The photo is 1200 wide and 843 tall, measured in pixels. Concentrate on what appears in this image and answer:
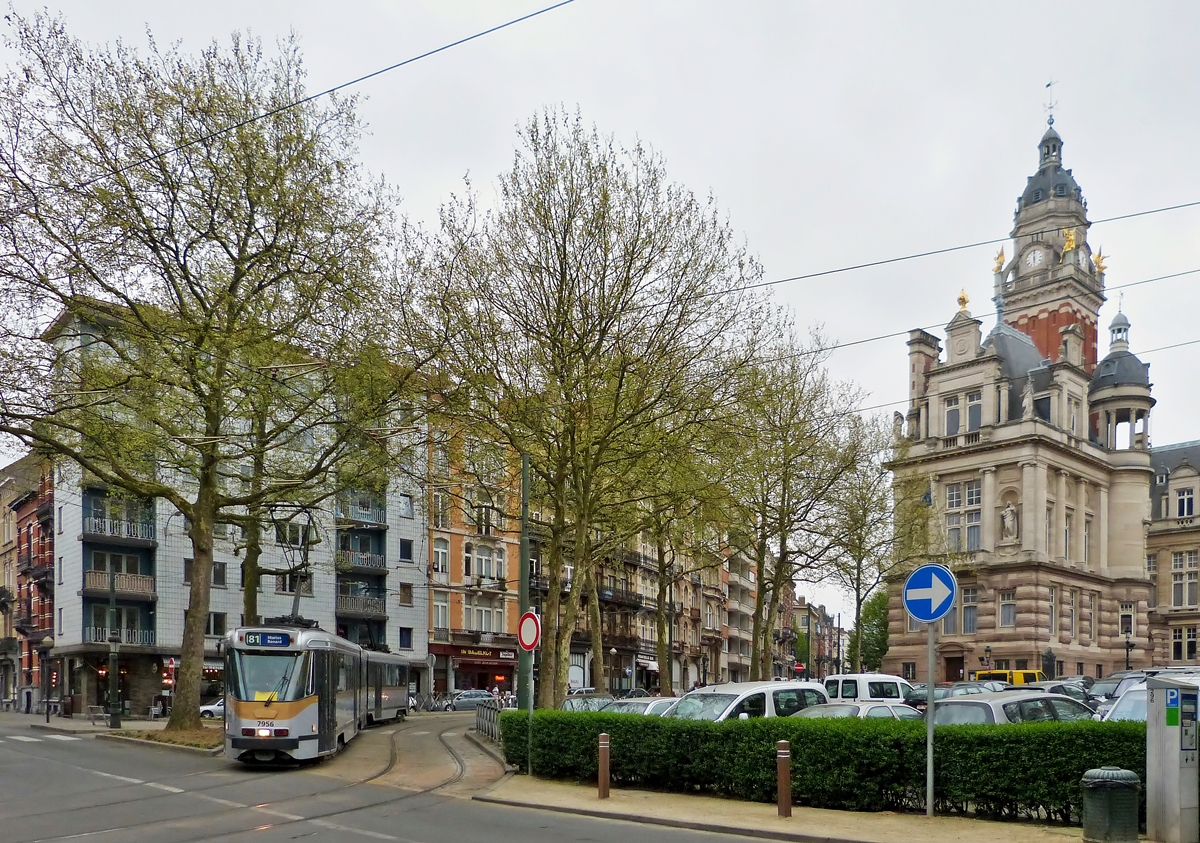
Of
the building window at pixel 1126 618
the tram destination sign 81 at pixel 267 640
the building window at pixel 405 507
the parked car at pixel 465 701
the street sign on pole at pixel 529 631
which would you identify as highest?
the building window at pixel 405 507

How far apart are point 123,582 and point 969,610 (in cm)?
4728

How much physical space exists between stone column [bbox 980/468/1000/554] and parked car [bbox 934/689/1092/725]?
4808cm

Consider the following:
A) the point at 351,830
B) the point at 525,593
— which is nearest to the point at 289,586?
the point at 525,593

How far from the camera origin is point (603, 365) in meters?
25.4

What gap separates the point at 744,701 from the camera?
19719 millimetres

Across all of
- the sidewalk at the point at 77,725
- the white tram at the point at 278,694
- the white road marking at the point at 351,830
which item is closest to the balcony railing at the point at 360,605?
the sidewalk at the point at 77,725

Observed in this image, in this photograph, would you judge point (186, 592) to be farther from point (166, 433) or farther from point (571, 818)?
point (571, 818)

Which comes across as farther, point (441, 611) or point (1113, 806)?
point (441, 611)

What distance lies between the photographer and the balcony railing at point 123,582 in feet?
167

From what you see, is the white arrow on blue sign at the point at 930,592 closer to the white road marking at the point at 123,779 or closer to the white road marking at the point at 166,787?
the white road marking at the point at 166,787

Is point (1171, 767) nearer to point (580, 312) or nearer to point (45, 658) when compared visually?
point (580, 312)

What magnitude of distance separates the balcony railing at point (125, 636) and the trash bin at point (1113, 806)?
4876 centimetres

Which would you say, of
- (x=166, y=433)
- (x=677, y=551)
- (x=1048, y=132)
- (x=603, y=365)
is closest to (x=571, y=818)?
(x=603, y=365)

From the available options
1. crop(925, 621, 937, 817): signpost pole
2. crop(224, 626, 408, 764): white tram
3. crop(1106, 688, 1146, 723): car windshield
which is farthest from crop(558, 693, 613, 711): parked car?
crop(925, 621, 937, 817): signpost pole
